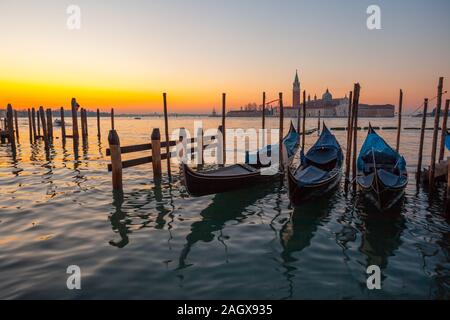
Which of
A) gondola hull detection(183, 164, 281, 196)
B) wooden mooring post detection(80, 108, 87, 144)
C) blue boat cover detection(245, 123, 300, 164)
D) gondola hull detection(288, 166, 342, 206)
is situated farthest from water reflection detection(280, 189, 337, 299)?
wooden mooring post detection(80, 108, 87, 144)

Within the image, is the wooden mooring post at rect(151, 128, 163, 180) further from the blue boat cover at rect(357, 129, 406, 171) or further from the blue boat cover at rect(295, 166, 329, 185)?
the blue boat cover at rect(357, 129, 406, 171)

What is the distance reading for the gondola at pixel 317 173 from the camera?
8.61 m

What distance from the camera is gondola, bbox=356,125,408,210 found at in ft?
27.1

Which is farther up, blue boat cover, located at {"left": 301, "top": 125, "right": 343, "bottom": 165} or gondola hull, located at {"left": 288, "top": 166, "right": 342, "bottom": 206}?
blue boat cover, located at {"left": 301, "top": 125, "right": 343, "bottom": 165}

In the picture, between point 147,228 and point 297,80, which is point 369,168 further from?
point 297,80

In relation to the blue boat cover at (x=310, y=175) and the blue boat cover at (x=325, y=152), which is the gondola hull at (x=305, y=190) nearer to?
the blue boat cover at (x=310, y=175)

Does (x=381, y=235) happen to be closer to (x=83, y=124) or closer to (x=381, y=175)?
(x=381, y=175)

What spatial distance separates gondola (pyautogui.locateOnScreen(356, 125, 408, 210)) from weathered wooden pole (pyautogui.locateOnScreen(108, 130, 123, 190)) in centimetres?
741

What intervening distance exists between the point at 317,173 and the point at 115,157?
6.51m

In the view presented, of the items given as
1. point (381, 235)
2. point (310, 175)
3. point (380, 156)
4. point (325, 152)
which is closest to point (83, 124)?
point (325, 152)

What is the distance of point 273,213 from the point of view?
28.3 ft

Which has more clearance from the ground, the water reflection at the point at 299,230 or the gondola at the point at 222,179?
the gondola at the point at 222,179

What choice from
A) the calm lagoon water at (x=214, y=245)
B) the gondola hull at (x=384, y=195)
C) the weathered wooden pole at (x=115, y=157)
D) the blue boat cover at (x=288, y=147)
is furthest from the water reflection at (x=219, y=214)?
the blue boat cover at (x=288, y=147)

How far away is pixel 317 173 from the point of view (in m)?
10.4
